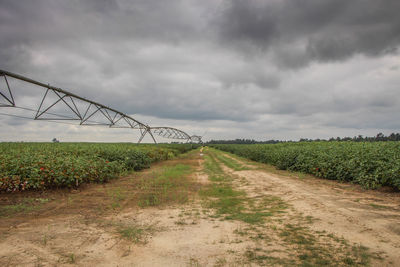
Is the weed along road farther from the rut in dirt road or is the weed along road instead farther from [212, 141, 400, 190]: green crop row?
[212, 141, 400, 190]: green crop row

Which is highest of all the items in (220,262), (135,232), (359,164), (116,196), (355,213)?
(359,164)

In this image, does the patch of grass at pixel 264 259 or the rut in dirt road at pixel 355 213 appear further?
the rut in dirt road at pixel 355 213

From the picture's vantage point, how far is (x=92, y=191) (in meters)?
8.72

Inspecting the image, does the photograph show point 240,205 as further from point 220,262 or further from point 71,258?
point 71,258

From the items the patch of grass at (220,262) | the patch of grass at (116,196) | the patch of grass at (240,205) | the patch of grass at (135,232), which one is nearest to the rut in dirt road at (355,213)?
the patch of grass at (240,205)

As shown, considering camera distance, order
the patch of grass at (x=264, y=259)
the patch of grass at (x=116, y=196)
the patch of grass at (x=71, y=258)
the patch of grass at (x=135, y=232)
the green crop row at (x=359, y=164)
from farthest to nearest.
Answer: the green crop row at (x=359, y=164)
the patch of grass at (x=116, y=196)
the patch of grass at (x=135, y=232)
the patch of grass at (x=71, y=258)
the patch of grass at (x=264, y=259)

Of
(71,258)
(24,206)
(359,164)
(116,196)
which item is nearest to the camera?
(71,258)

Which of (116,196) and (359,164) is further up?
(359,164)

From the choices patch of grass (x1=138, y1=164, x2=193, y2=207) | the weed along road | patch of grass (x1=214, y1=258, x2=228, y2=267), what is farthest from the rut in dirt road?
patch of grass (x1=138, y1=164, x2=193, y2=207)

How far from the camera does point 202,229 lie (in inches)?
184

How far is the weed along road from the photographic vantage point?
11.2 feet

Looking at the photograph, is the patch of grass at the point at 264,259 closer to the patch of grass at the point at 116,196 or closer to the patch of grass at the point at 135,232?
the patch of grass at the point at 135,232

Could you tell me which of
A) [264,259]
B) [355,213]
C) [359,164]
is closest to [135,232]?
[264,259]

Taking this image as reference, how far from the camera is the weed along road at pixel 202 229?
3.40m
